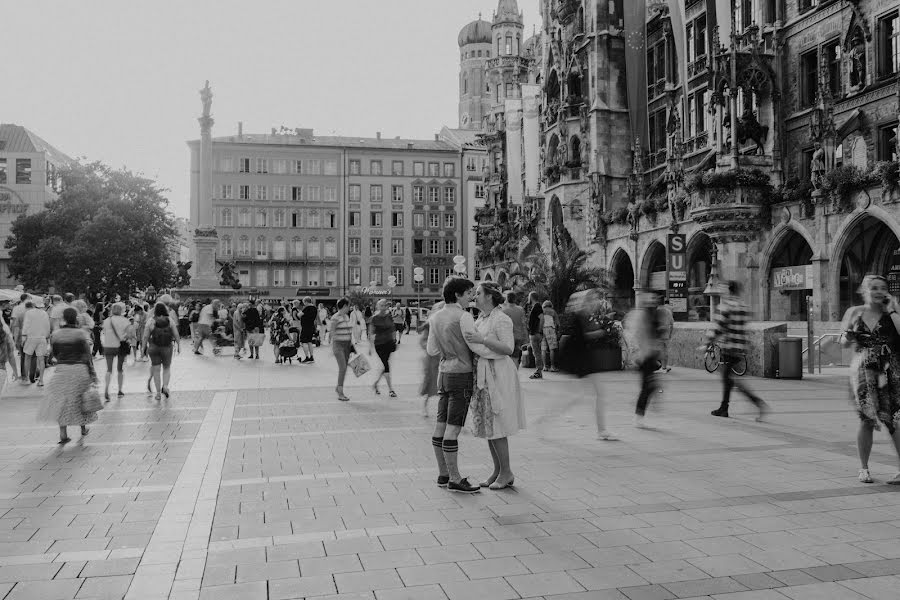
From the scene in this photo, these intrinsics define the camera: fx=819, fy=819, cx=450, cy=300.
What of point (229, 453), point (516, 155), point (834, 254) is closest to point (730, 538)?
point (229, 453)

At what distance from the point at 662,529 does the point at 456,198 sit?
8284 centimetres

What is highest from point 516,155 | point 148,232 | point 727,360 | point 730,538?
point 516,155

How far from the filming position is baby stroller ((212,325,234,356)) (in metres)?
27.8

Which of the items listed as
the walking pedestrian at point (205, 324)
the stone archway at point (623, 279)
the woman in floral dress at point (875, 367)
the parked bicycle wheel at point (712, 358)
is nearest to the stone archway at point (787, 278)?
the stone archway at point (623, 279)

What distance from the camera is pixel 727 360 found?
11.4 metres

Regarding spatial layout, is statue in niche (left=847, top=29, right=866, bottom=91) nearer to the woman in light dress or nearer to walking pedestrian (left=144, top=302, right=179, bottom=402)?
walking pedestrian (left=144, top=302, right=179, bottom=402)

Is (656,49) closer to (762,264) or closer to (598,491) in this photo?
(762,264)

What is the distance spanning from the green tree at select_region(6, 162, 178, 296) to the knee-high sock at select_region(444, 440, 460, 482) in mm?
52224

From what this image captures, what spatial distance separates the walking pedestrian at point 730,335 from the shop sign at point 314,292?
74.3 metres

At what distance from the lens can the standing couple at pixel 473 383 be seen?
6992 mm

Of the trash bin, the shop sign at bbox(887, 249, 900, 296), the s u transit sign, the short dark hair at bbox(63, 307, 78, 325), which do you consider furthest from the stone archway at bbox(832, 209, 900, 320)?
the short dark hair at bbox(63, 307, 78, 325)

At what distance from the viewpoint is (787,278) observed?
28.4 metres

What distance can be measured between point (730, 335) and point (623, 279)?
99.7 ft

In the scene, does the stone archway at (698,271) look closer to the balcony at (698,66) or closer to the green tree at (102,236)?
the balcony at (698,66)
